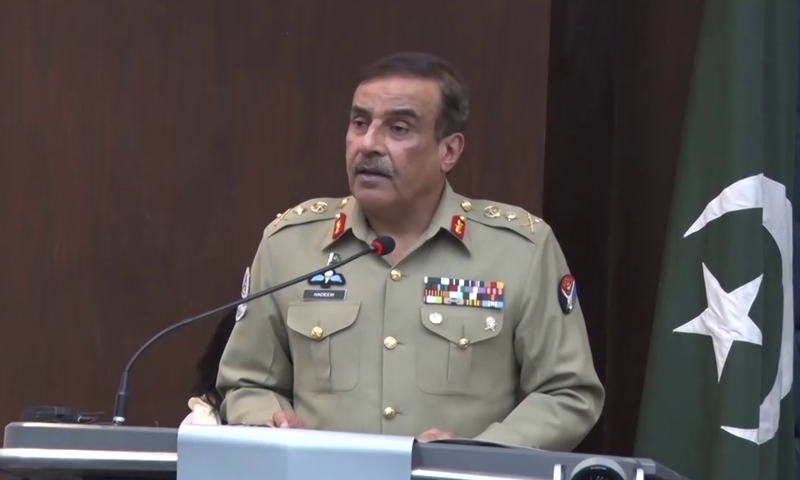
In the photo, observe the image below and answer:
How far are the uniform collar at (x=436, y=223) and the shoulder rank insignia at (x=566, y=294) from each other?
202 mm

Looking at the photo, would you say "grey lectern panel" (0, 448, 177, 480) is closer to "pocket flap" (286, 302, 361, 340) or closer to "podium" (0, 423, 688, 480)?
"podium" (0, 423, 688, 480)

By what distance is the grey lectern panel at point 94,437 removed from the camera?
1.37 metres

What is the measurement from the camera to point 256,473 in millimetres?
1331

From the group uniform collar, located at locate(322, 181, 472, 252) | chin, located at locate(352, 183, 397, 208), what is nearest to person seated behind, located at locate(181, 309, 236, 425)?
uniform collar, located at locate(322, 181, 472, 252)

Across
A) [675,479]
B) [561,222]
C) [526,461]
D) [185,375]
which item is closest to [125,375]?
[526,461]

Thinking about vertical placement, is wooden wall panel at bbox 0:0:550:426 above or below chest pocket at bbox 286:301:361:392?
above

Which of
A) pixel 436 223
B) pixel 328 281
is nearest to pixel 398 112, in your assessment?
pixel 436 223

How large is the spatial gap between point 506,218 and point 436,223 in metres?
0.16

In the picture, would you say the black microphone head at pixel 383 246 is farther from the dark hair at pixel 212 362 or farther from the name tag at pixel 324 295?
the dark hair at pixel 212 362

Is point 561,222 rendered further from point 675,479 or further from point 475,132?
point 675,479

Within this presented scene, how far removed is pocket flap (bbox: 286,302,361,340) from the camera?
86.9 inches

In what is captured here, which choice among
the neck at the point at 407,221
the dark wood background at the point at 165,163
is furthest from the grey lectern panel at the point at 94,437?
the dark wood background at the point at 165,163

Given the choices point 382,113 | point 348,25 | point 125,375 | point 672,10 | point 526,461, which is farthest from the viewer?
point 348,25

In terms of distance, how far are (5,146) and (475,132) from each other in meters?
1.34
